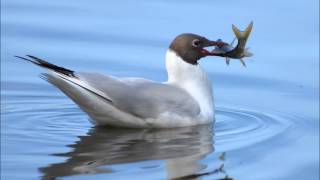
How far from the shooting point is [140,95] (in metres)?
11.0

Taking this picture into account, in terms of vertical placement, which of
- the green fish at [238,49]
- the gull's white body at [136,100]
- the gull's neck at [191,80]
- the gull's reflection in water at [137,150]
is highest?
the green fish at [238,49]

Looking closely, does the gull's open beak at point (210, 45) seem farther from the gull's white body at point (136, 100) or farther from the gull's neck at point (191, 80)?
the gull's white body at point (136, 100)

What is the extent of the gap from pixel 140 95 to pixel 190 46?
1.02m

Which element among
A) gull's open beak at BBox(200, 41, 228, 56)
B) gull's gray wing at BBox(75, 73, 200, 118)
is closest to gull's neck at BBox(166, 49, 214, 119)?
gull's open beak at BBox(200, 41, 228, 56)

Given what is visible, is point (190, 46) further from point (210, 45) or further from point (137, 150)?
point (137, 150)

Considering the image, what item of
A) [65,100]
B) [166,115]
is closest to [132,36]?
[65,100]

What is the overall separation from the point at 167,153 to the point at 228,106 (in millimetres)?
1919

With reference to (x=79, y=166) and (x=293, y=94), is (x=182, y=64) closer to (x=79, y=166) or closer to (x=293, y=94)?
(x=293, y=94)

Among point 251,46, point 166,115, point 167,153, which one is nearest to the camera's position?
point 167,153

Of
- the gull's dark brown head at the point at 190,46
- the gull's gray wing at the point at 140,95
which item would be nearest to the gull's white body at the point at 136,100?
the gull's gray wing at the point at 140,95

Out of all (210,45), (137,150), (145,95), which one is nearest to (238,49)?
(210,45)

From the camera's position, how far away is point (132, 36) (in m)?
13.9

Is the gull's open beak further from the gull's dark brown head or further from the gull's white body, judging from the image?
the gull's white body

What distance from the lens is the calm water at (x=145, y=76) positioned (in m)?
9.84
